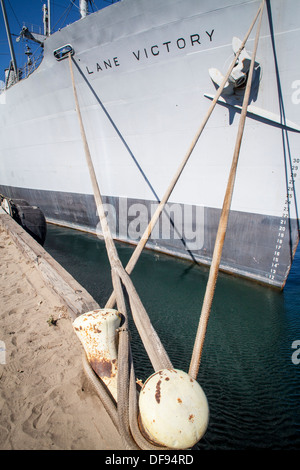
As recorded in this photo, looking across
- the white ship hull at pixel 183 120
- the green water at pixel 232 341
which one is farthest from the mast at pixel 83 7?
the green water at pixel 232 341

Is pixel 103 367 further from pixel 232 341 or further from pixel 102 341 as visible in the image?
pixel 232 341

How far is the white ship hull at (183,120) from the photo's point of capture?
15.1 feet

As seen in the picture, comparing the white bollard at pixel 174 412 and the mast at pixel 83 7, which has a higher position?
the mast at pixel 83 7

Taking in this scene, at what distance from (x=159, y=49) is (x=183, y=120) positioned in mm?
1603

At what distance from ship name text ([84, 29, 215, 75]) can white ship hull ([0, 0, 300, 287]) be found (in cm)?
2

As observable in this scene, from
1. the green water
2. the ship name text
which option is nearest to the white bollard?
the green water

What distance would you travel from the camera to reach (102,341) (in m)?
1.91

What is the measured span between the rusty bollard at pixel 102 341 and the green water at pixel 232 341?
1404mm

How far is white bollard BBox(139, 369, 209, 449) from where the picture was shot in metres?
1.22

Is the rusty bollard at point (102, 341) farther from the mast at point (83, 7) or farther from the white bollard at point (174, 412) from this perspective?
the mast at point (83, 7)

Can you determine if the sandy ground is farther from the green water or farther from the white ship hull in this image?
the white ship hull

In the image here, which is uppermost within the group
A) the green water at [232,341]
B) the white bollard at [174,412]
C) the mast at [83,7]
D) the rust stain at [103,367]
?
the mast at [83,7]

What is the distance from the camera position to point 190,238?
6.79m

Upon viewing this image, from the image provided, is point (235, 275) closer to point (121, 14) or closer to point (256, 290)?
point (256, 290)
